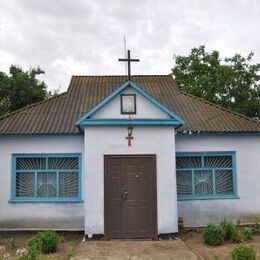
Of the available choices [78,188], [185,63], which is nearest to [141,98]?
[78,188]

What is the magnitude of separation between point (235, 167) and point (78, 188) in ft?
15.5

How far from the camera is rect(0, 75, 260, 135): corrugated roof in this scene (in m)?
12.3

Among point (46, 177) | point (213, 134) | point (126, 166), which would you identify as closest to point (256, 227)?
point (213, 134)

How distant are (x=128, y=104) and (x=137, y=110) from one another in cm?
28

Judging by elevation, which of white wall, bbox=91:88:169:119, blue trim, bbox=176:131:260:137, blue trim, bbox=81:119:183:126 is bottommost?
blue trim, bbox=176:131:260:137

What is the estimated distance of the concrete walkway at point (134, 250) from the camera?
8.43 metres

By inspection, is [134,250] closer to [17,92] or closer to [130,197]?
[130,197]

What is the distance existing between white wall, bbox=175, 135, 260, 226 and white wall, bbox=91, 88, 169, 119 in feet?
6.37

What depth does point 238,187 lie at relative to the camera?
1227cm

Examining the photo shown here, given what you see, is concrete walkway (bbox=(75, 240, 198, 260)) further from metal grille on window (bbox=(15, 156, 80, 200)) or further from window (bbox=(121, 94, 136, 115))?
window (bbox=(121, 94, 136, 115))

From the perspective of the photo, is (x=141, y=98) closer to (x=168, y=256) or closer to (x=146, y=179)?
(x=146, y=179)

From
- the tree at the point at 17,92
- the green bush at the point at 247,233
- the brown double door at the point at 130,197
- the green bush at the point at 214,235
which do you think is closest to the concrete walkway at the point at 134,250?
the brown double door at the point at 130,197

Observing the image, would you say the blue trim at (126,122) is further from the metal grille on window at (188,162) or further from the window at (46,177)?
the metal grille on window at (188,162)

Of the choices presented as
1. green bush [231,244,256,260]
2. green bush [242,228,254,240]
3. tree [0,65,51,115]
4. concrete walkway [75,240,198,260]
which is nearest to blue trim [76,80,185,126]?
concrete walkway [75,240,198,260]
